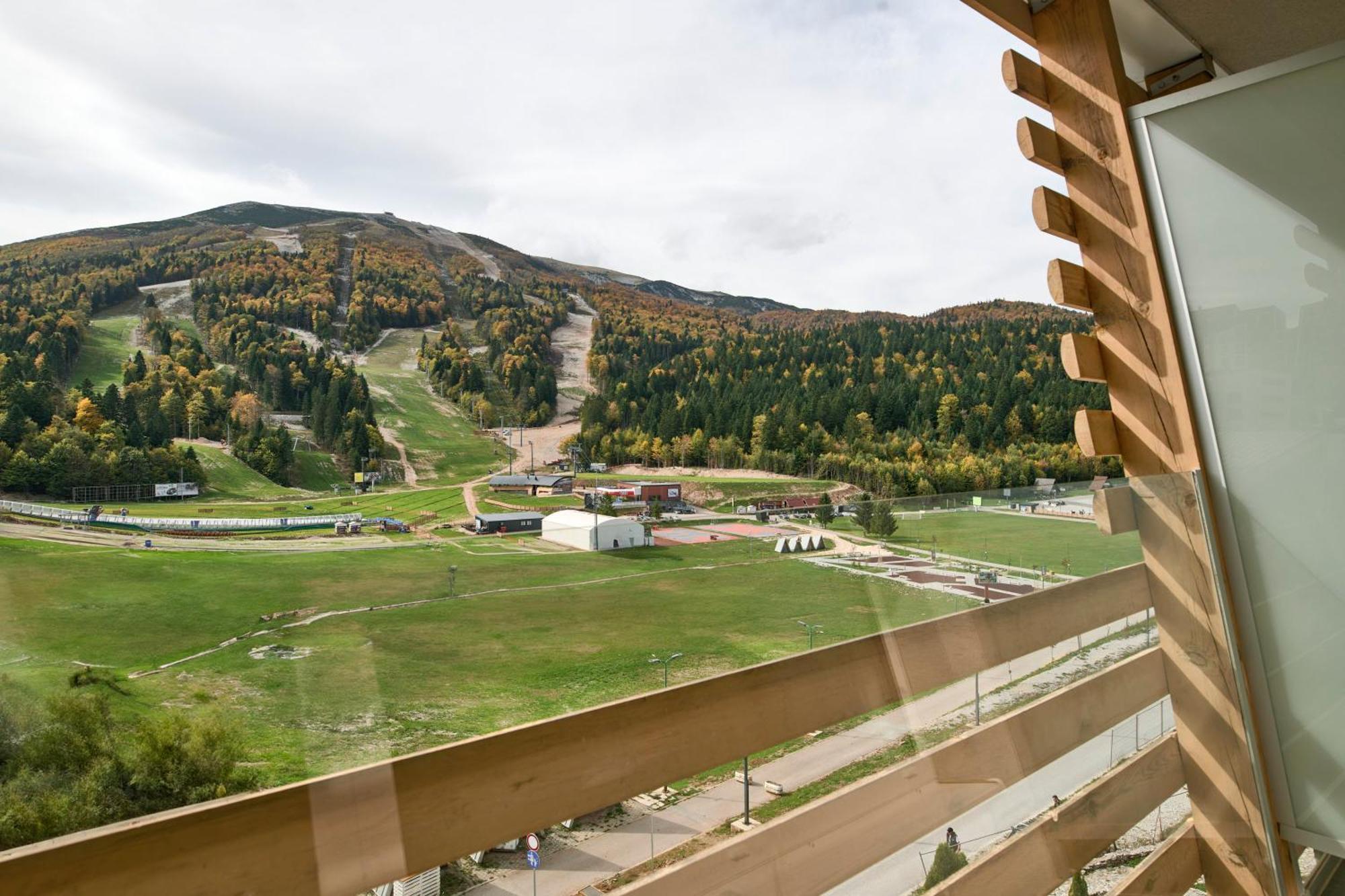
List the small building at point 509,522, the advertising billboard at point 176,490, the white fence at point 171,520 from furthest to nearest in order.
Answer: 1. the small building at point 509,522
2. the advertising billboard at point 176,490
3. the white fence at point 171,520

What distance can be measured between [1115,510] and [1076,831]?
488 mm

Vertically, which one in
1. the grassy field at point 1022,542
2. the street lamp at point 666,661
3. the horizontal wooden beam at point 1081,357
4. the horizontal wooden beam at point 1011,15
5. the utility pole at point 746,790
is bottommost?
the street lamp at point 666,661

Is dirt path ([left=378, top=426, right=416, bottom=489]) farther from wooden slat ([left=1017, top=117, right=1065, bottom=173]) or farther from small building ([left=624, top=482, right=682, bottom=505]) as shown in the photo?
wooden slat ([left=1017, top=117, right=1065, bottom=173])

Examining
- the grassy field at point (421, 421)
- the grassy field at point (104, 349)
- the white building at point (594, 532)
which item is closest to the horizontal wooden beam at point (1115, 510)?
the white building at point (594, 532)

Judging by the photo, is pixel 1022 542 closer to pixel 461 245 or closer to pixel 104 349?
pixel 104 349

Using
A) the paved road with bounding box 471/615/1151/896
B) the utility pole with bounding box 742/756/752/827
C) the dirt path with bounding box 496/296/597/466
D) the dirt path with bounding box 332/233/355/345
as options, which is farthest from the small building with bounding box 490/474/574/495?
the utility pole with bounding box 742/756/752/827

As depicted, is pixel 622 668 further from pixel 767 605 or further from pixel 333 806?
pixel 333 806

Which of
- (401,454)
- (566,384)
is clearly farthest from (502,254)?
(401,454)

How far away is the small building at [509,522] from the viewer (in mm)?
3907

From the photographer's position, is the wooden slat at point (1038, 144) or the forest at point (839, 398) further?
the forest at point (839, 398)

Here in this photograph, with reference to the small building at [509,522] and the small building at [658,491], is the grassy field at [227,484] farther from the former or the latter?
the small building at [658,491]

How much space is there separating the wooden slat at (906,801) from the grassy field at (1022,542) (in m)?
0.17

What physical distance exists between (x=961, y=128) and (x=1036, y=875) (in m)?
5.57

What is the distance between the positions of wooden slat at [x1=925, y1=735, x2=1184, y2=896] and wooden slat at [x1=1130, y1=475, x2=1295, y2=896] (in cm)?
5
